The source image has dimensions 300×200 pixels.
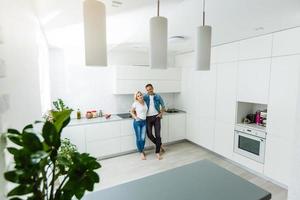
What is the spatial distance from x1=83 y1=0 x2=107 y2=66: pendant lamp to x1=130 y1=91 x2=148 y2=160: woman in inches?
105

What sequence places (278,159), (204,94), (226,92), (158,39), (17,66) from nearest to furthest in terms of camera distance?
1. (158,39)
2. (17,66)
3. (278,159)
4. (226,92)
5. (204,94)

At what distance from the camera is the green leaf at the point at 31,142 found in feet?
2.05

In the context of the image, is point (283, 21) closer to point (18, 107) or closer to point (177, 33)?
point (177, 33)

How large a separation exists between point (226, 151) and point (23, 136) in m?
3.46

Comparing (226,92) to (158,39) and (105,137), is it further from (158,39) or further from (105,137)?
(158,39)

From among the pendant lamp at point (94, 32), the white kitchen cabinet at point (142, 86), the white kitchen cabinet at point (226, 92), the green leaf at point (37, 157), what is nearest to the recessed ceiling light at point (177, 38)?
the white kitchen cabinet at point (226, 92)

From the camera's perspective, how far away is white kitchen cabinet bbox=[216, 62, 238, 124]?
3.20 meters

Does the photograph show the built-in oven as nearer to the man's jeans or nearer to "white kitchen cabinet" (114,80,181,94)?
the man's jeans

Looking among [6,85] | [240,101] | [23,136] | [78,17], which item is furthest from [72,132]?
[240,101]

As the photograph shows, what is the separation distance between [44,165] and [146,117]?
10.0ft

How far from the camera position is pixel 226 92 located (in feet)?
10.9

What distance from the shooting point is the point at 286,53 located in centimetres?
247

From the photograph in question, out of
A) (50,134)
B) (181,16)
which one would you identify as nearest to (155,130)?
(181,16)

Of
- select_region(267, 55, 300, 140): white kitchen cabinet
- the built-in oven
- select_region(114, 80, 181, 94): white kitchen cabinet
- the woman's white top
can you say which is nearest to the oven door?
the built-in oven
